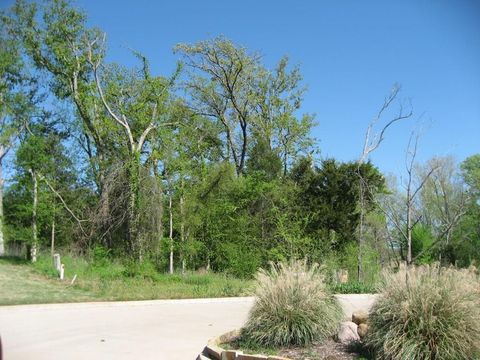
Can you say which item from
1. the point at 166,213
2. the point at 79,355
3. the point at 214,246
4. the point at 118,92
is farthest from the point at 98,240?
the point at 79,355

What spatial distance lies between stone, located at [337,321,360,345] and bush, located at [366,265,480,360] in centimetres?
72

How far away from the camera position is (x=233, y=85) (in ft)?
107

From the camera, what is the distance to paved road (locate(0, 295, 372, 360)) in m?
7.45

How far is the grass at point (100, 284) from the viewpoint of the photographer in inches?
561

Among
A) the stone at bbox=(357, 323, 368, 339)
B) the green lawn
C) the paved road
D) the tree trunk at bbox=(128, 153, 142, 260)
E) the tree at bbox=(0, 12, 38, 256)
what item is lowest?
the paved road

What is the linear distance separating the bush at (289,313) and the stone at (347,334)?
0.11 metres

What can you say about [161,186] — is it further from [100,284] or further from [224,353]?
[224,353]

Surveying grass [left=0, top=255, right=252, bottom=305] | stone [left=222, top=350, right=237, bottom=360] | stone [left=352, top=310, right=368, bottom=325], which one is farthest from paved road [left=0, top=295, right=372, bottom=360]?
grass [left=0, top=255, right=252, bottom=305]

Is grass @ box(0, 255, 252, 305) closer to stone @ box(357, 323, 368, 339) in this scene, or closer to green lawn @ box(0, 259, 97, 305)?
green lawn @ box(0, 259, 97, 305)

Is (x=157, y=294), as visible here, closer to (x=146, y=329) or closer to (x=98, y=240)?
(x=146, y=329)

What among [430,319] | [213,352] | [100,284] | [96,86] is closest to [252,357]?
[213,352]

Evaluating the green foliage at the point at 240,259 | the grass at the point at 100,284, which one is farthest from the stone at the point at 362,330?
the green foliage at the point at 240,259

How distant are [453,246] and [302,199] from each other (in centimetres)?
853

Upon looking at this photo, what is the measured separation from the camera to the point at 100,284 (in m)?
16.1
